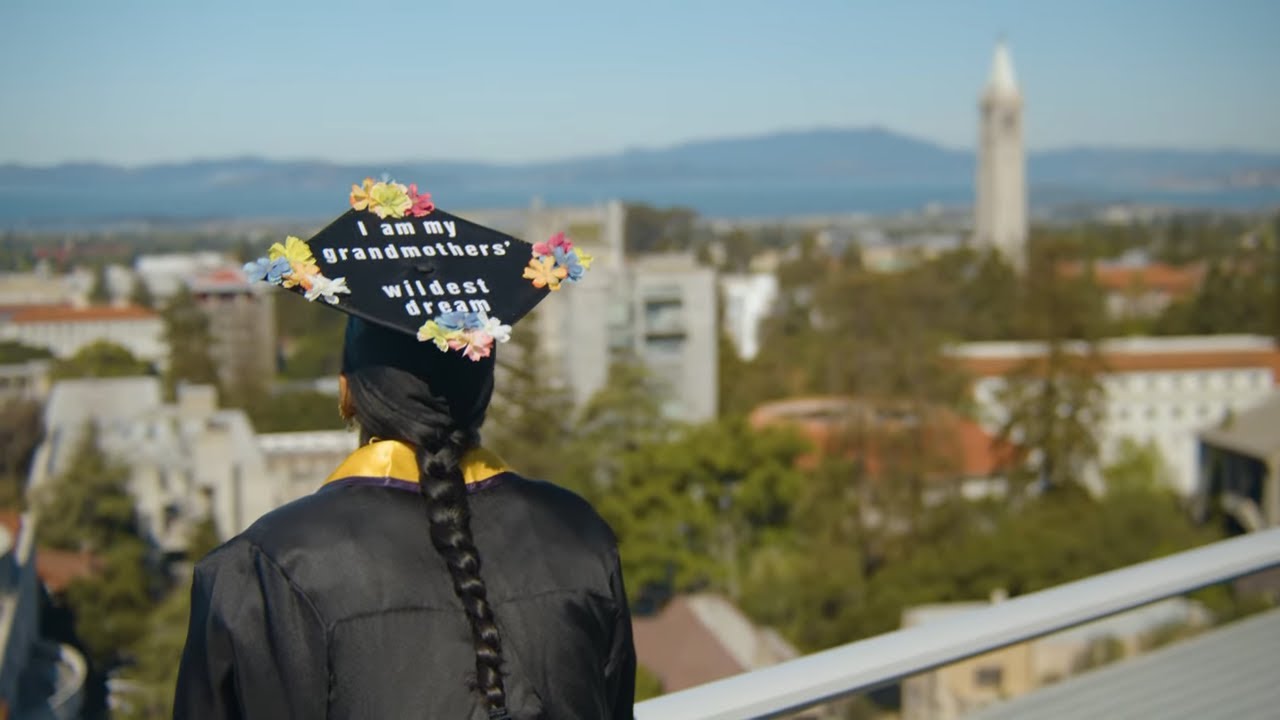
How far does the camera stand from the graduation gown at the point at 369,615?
1.03 m

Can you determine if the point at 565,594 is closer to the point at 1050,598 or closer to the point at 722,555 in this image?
the point at 1050,598

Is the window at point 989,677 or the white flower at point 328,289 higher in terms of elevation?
the white flower at point 328,289

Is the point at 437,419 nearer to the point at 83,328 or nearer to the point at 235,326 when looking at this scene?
the point at 83,328

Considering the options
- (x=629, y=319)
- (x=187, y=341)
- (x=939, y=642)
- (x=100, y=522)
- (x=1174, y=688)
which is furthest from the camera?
(x=187, y=341)

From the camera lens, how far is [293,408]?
78.8ft

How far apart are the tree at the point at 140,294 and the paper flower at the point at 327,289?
27123 mm

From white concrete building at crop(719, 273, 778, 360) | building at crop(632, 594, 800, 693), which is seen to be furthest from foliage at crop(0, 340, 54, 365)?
white concrete building at crop(719, 273, 778, 360)

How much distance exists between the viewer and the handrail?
1.38 m

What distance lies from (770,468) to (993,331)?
20491 millimetres

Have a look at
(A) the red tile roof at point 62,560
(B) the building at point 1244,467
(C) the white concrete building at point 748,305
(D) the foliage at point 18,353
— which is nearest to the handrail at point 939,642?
(A) the red tile roof at point 62,560

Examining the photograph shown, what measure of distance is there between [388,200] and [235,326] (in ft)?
100.0

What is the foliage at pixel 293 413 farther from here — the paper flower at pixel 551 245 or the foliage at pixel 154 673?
the paper flower at pixel 551 245

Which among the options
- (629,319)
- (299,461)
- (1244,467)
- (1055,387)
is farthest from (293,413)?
(1244,467)

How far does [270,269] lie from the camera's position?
42.4 inches
